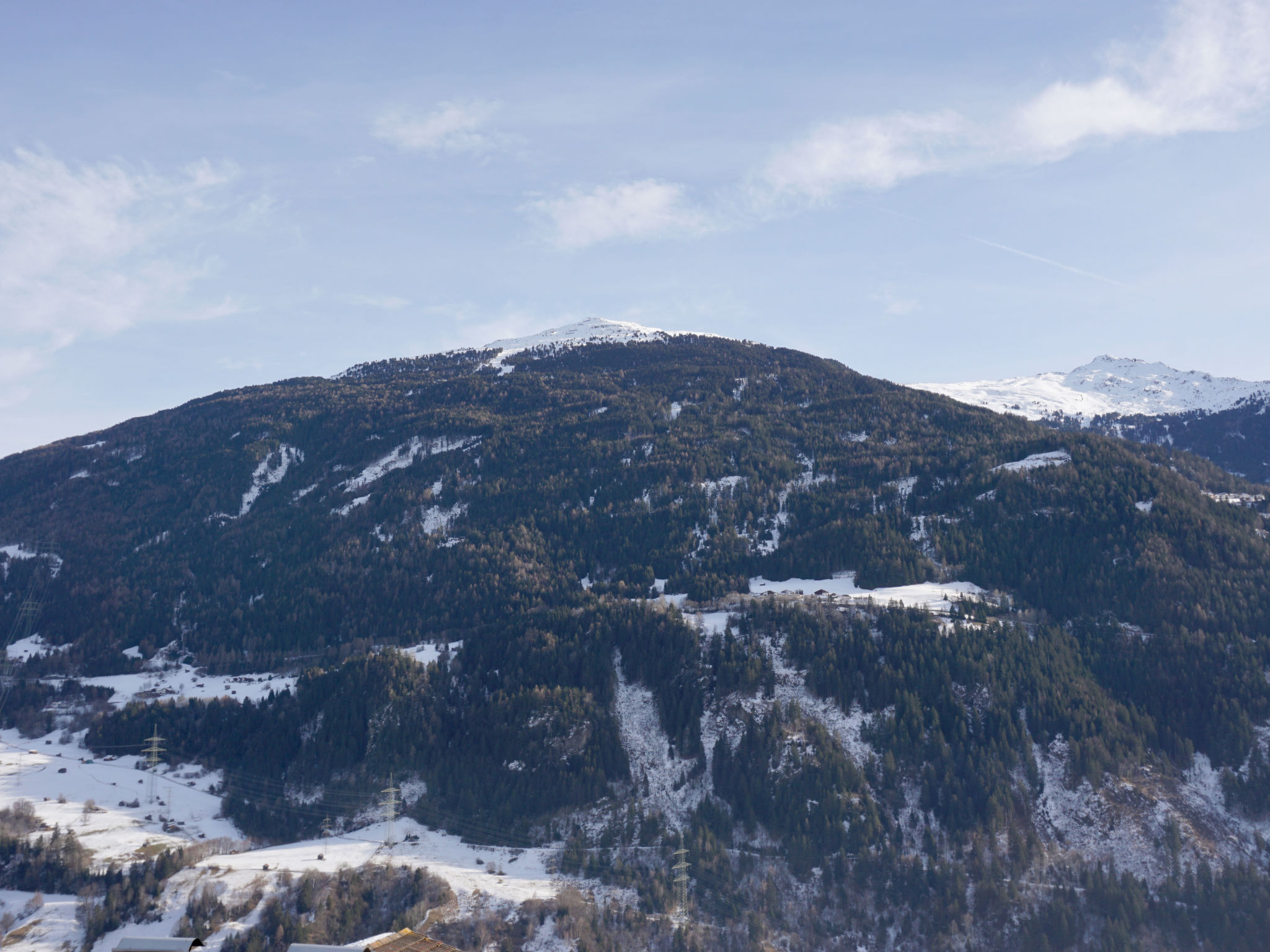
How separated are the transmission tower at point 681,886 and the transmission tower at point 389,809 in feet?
143

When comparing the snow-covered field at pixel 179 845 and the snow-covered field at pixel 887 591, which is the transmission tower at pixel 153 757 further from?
the snow-covered field at pixel 887 591

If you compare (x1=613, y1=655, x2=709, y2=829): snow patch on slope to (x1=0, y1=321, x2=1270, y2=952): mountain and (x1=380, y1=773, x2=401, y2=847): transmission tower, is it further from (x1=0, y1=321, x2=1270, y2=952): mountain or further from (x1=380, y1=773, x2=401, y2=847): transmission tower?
(x1=380, y1=773, x2=401, y2=847): transmission tower

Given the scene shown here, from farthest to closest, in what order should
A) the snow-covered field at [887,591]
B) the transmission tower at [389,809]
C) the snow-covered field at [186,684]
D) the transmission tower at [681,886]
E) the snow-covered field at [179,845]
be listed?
the snow-covered field at [186,684] < the snow-covered field at [887,591] < the transmission tower at [389,809] < the transmission tower at [681,886] < the snow-covered field at [179,845]

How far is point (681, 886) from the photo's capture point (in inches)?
4897

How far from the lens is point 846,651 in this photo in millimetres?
160375

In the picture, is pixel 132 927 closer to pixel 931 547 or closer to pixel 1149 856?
pixel 1149 856

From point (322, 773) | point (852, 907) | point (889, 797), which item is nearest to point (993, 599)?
point (889, 797)

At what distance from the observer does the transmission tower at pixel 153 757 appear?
493 ft

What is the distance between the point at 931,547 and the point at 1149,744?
6405 centimetres

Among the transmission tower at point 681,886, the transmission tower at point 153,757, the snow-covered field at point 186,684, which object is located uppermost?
the snow-covered field at point 186,684

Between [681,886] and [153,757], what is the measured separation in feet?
317

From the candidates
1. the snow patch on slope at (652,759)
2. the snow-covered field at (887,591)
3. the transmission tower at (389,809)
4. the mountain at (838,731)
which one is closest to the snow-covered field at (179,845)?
the transmission tower at (389,809)

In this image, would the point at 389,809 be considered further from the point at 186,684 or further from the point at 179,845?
the point at 186,684

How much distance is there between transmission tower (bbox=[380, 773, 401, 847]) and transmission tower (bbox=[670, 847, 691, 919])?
43.4 meters
